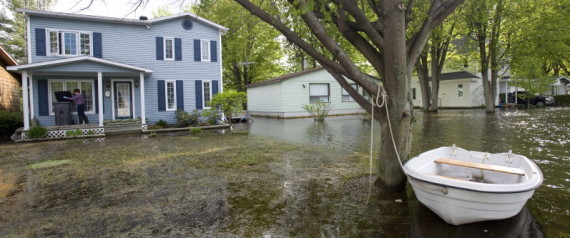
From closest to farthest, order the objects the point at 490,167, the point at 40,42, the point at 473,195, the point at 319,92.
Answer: the point at 473,195, the point at 490,167, the point at 40,42, the point at 319,92

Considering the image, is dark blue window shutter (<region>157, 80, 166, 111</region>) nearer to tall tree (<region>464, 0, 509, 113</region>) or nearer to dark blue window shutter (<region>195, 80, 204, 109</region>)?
dark blue window shutter (<region>195, 80, 204, 109</region>)

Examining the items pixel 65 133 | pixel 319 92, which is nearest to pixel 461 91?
pixel 319 92

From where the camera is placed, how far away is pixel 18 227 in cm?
386

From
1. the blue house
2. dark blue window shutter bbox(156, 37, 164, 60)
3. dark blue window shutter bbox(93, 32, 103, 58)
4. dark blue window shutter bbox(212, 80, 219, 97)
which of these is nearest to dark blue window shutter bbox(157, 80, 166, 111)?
the blue house

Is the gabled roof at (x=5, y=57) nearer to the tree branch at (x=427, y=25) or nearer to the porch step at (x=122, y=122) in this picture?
the porch step at (x=122, y=122)

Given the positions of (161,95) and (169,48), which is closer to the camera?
(161,95)

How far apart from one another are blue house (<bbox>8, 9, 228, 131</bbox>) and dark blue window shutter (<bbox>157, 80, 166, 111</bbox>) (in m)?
0.05

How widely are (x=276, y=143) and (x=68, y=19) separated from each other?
11.7 metres

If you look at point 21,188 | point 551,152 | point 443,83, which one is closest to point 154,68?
point 21,188

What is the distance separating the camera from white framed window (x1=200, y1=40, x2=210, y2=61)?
18078mm

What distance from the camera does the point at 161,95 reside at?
674 inches

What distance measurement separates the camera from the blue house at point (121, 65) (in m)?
14.4

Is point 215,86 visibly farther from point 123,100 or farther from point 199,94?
point 123,100

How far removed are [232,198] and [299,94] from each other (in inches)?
764
